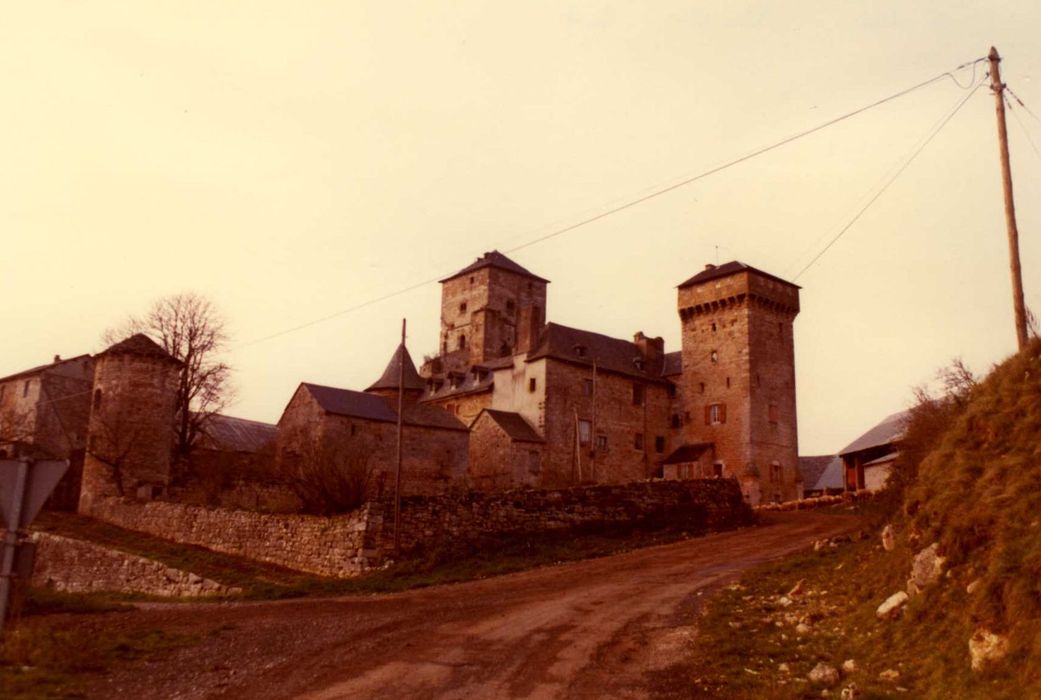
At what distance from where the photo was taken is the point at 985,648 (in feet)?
25.7

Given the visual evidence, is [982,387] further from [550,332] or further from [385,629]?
[550,332]

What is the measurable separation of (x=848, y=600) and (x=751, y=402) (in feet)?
139

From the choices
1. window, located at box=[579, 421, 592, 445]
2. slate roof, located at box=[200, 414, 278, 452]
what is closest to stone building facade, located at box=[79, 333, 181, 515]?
slate roof, located at box=[200, 414, 278, 452]

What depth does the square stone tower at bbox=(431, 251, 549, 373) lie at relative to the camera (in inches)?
2783

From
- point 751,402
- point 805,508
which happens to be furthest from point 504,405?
point 805,508

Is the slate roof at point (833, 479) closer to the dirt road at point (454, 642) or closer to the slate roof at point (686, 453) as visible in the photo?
the slate roof at point (686, 453)

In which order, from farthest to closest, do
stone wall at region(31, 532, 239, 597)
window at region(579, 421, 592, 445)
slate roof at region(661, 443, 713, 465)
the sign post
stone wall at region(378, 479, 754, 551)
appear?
slate roof at region(661, 443, 713, 465) → window at region(579, 421, 592, 445) → stone wall at region(378, 479, 754, 551) → stone wall at region(31, 532, 239, 597) → the sign post

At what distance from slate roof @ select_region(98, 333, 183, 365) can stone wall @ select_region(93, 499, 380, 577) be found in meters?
Result: 8.60

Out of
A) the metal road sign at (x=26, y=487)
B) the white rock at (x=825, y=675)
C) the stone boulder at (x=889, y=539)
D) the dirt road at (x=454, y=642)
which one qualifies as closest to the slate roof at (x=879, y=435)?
the dirt road at (x=454, y=642)

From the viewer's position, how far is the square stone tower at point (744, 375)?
2094 inches

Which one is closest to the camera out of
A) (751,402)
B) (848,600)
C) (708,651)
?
(708,651)

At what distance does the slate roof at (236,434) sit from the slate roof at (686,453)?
1004 inches

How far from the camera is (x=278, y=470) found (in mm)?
42000

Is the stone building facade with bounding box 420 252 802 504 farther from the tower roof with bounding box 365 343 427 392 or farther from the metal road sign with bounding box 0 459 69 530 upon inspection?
the metal road sign with bounding box 0 459 69 530
